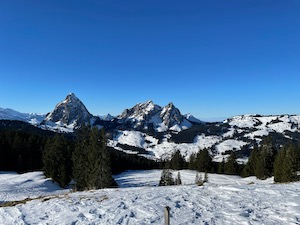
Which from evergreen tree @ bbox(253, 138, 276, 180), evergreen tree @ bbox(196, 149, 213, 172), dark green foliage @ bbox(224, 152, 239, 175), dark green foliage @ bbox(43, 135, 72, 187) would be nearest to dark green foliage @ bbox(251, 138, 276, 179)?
evergreen tree @ bbox(253, 138, 276, 180)

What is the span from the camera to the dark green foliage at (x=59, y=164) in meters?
57.8

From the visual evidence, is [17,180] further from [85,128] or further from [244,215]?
[244,215]

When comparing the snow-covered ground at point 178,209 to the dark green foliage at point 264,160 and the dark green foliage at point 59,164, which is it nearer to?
the dark green foliage at point 59,164

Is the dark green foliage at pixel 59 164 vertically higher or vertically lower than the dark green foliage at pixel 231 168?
lower

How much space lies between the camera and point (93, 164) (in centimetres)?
4634

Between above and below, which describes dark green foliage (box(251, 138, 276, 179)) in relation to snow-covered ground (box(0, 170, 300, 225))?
above

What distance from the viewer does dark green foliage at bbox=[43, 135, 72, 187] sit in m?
57.8

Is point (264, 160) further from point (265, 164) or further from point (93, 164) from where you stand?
point (93, 164)

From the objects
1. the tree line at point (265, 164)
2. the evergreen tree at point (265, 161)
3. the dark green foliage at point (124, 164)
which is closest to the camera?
the tree line at point (265, 164)

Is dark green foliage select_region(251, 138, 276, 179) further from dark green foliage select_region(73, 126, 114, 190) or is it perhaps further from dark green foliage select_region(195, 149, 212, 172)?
dark green foliage select_region(73, 126, 114, 190)

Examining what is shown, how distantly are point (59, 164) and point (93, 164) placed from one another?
1697 centimetres

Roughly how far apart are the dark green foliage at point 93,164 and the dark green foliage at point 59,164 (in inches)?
333

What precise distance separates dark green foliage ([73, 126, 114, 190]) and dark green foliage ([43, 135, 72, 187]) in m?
8.47

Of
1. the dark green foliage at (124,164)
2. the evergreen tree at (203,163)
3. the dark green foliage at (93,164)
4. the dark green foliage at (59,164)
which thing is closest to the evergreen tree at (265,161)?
the evergreen tree at (203,163)
